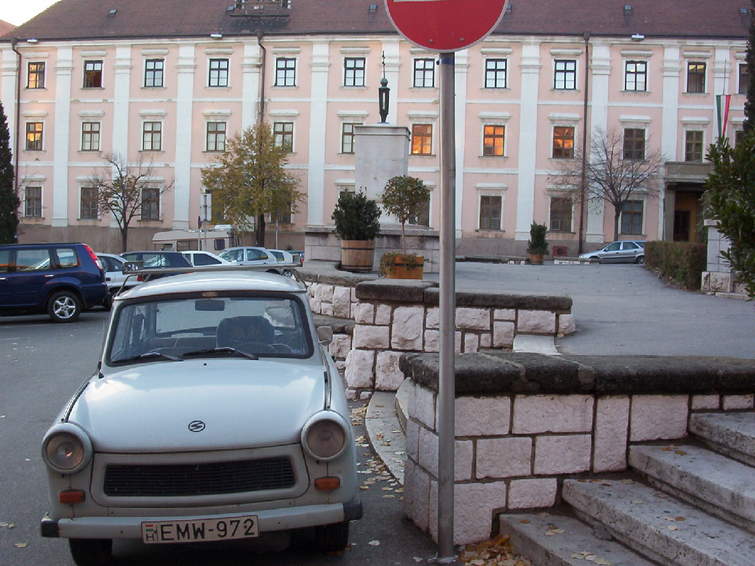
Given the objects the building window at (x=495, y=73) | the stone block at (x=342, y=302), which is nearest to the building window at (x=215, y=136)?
the building window at (x=495, y=73)

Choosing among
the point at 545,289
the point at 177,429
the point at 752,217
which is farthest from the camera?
the point at 545,289

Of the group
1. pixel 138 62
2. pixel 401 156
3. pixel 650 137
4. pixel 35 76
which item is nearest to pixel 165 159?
pixel 138 62

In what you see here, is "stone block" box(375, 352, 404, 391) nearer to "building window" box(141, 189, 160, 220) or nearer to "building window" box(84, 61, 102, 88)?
"building window" box(141, 189, 160, 220)

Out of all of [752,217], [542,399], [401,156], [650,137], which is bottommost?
[542,399]

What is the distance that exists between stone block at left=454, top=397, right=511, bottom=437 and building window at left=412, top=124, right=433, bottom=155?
4820 centimetres

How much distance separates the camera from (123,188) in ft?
170

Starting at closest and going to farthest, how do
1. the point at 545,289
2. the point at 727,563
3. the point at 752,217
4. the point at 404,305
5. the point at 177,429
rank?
1. the point at 727,563
2. the point at 177,429
3. the point at 752,217
4. the point at 404,305
5. the point at 545,289

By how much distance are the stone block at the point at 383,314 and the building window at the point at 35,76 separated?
52.9 metres

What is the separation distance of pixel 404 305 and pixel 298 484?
503 cm

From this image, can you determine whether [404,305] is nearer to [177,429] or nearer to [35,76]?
[177,429]

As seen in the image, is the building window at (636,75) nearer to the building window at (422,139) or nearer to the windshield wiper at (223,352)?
the building window at (422,139)

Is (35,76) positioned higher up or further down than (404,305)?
higher up

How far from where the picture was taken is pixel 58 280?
20.8 metres

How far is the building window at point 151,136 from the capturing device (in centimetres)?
5469
